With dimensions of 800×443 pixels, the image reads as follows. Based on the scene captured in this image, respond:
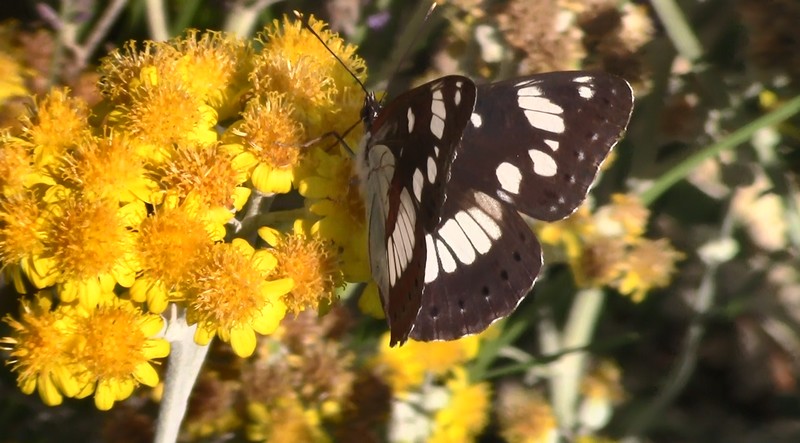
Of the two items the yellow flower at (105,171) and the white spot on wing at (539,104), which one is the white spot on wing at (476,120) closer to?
the white spot on wing at (539,104)

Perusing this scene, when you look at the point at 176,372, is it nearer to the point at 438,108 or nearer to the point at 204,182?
the point at 204,182

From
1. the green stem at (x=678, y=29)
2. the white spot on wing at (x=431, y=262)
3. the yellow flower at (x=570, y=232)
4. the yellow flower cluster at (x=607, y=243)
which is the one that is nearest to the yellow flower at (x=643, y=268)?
the yellow flower cluster at (x=607, y=243)

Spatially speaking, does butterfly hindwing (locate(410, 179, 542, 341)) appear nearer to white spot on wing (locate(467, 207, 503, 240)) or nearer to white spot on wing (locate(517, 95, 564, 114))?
white spot on wing (locate(467, 207, 503, 240))

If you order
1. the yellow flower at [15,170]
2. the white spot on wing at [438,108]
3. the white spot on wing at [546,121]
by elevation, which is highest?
the yellow flower at [15,170]

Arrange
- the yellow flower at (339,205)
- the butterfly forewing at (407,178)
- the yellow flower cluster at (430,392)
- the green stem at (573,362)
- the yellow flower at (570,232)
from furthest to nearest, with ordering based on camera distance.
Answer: the green stem at (573,362) → the yellow flower at (570,232) → the yellow flower cluster at (430,392) → the yellow flower at (339,205) → the butterfly forewing at (407,178)

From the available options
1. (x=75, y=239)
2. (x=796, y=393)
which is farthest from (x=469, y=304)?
(x=796, y=393)

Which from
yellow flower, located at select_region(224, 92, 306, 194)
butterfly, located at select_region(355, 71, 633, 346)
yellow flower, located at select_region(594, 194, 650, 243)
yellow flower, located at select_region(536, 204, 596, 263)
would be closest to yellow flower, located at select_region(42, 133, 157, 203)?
yellow flower, located at select_region(224, 92, 306, 194)

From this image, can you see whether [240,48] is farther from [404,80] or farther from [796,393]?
[796,393]
